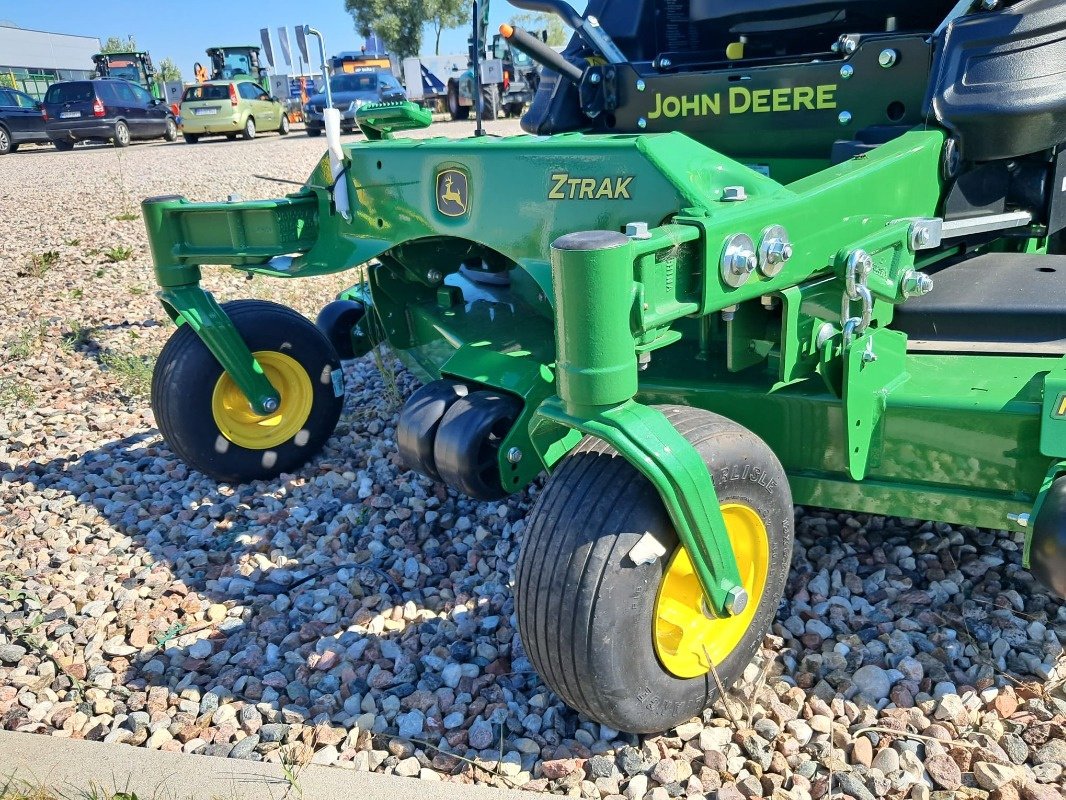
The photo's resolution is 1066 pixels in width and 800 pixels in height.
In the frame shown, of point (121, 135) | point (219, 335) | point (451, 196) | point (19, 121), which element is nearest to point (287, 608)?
point (219, 335)

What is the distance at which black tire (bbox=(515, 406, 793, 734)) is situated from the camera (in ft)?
6.57

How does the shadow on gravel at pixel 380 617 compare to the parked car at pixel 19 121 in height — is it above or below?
below

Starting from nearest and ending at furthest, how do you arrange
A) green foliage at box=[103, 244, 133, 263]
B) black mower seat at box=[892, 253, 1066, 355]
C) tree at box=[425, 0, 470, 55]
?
black mower seat at box=[892, 253, 1066, 355] → green foliage at box=[103, 244, 133, 263] → tree at box=[425, 0, 470, 55]

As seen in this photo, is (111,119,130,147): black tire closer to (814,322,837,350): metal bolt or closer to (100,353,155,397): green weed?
(100,353,155,397): green weed

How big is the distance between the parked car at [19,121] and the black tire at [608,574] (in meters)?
21.3

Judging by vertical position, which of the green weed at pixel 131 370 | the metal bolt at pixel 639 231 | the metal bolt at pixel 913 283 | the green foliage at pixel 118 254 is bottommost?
the green weed at pixel 131 370

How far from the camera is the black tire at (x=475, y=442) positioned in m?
2.82

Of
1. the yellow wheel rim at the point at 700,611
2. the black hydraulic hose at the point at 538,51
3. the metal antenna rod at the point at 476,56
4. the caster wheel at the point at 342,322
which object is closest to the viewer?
the yellow wheel rim at the point at 700,611

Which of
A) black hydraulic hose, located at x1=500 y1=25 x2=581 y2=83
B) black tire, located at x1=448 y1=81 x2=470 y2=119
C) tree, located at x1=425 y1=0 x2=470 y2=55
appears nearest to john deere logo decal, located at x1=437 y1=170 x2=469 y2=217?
black hydraulic hose, located at x1=500 y1=25 x2=581 y2=83

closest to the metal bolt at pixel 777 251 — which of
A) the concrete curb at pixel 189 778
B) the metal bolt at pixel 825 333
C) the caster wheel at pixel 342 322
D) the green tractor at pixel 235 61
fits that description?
the metal bolt at pixel 825 333

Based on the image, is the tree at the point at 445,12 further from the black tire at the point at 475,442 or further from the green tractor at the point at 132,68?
the black tire at the point at 475,442

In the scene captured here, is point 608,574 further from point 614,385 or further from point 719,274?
point 719,274

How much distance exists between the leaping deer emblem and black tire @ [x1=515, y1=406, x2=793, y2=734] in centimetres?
108

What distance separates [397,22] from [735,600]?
167ft
